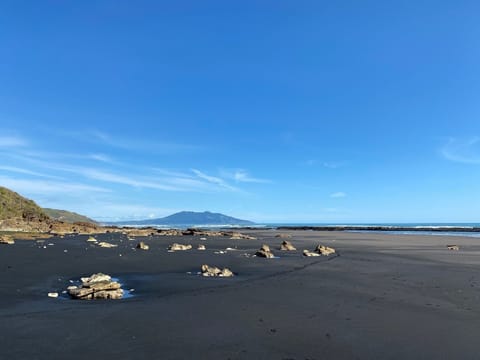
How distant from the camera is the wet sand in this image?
6.17 meters

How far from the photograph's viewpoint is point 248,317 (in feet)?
27.2

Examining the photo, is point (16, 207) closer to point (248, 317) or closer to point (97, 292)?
point (97, 292)

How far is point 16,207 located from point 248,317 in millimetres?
49230

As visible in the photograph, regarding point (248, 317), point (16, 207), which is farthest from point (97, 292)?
point (16, 207)

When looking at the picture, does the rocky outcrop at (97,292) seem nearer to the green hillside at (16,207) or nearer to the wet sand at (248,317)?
the wet sand at (248,317)

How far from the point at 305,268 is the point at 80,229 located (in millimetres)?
39941

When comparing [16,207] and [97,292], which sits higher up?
[16,207]

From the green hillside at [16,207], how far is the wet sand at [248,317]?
113 ft

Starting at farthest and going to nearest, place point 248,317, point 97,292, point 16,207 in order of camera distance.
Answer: point 16,207, point 97,292, point 248,317

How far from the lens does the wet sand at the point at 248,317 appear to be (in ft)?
20.2

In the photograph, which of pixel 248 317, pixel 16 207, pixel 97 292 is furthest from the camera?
pixel 16 207

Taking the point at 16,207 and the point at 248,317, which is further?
the point at 16,207

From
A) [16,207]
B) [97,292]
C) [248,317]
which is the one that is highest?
[16,207]

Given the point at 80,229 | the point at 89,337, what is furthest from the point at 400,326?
the point at 80,229
